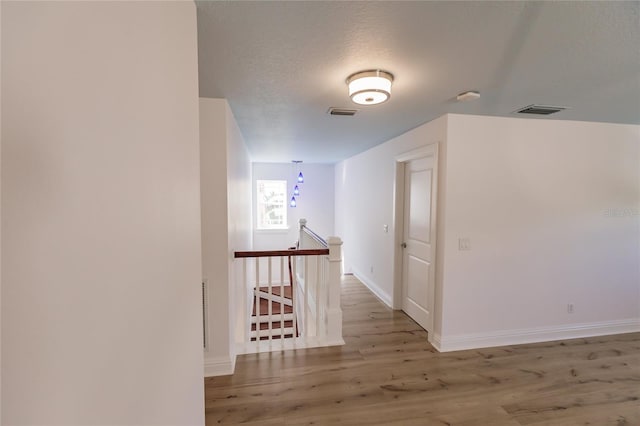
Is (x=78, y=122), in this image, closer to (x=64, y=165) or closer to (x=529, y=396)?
(x=64, y=165)

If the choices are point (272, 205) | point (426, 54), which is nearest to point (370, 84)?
point (426, 54)

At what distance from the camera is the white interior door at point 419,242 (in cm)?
296

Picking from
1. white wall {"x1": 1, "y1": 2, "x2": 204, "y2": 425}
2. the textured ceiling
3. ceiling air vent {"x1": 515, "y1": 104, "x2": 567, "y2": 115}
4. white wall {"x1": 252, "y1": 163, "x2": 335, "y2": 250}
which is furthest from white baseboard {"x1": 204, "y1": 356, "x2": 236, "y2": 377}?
white wall {"x1": 252, "y1": 163, "x2": 335, "y2": 250}

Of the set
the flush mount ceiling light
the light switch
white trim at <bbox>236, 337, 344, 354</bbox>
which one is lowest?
white trim at <bbox>236, 337, 344, 354</bbox>

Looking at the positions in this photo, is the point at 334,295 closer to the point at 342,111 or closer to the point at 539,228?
the point at 342,111

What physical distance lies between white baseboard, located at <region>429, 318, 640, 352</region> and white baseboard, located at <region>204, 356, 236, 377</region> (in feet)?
6.77

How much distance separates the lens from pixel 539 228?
2.87 metres

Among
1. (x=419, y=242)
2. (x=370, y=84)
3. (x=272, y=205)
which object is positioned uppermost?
(x=370, y=84)

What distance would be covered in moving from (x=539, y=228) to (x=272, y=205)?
5.35 metres

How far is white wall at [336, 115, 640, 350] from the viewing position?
8.84 ft

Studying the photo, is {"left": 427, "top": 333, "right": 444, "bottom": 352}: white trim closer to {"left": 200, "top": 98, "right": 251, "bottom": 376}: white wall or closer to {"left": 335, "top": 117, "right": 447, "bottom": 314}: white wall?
{"left": 335, "top": 117, "right": 447, "bottom": 314}: white wall

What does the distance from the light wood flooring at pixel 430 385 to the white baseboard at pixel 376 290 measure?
956mm

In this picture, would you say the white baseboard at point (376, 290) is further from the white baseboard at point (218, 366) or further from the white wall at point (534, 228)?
the white baseboard at point (218, 366)

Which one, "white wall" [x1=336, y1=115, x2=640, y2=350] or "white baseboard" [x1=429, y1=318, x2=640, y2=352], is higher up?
"white wall" [x1=336, y1=115, x2=640, y2=350]
